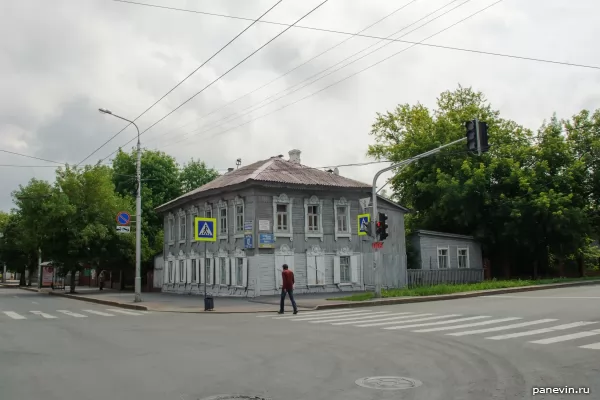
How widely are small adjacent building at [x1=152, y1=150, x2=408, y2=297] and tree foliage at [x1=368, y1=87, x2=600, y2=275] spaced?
7.33 meters

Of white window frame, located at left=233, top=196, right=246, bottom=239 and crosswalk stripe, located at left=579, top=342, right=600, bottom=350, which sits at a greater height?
white window frame, located at left=233, top=196, right=246, bottom=239

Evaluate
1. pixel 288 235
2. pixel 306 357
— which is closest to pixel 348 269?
pixel 288 235

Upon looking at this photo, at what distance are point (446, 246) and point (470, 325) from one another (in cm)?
2469

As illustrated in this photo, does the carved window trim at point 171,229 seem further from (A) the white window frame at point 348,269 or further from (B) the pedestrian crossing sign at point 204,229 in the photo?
(B) the pedestrian crossing sign at point 204,229

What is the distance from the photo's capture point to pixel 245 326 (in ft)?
49.9

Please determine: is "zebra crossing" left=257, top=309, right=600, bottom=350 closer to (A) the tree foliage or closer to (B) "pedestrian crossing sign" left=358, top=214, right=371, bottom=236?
(B) "pedestrian crossing sign" left=358, top=214, right=371, bottom=236

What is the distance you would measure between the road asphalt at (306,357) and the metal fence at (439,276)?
17652 millimetres

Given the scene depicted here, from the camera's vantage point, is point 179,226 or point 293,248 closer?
point 293,248

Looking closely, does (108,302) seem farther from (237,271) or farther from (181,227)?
(181,227)

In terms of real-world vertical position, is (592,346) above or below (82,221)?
below

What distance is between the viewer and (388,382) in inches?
293

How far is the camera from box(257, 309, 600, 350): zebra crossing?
37.7 ft

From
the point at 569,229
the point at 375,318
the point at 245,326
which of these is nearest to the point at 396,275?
the point at 569,229
